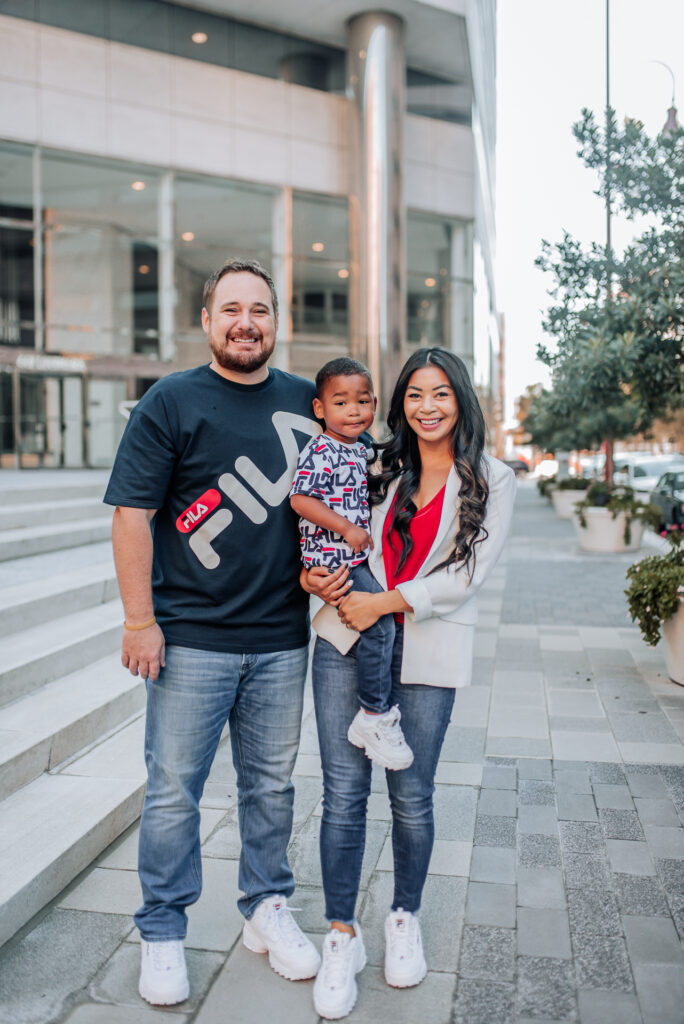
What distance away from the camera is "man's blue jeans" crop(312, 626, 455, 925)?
2.76 meters

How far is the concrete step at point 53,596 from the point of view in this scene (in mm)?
5386

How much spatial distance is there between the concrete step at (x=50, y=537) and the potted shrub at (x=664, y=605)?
189 inches

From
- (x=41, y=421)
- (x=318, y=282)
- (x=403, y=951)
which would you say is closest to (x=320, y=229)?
(x=318, y=282)

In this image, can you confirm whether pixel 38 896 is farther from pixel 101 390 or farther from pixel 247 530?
pixel 101 390

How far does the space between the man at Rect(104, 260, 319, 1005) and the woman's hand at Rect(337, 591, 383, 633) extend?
0.94 feet

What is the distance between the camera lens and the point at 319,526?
2727 millimetres

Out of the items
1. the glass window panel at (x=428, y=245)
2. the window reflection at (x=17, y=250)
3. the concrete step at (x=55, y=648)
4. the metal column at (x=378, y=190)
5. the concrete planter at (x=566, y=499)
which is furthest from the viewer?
the concrete planter at (x=566, y=499)

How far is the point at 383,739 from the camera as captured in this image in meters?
2.64

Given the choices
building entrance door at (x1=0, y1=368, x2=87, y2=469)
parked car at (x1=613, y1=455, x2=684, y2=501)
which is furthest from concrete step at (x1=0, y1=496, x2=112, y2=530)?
parked car at (x1=613, y1=455, x2=684, y2=501)

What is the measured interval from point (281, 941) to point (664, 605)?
13.6 feet

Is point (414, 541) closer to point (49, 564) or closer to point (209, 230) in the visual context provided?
point (49, 564)

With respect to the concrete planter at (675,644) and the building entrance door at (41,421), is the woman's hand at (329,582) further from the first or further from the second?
the building entrance door at (41,421)

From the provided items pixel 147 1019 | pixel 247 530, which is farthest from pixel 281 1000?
pixel 247 530

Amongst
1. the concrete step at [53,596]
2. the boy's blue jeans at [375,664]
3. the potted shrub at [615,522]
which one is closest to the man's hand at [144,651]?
the boy's blue jeans at [375,664]
